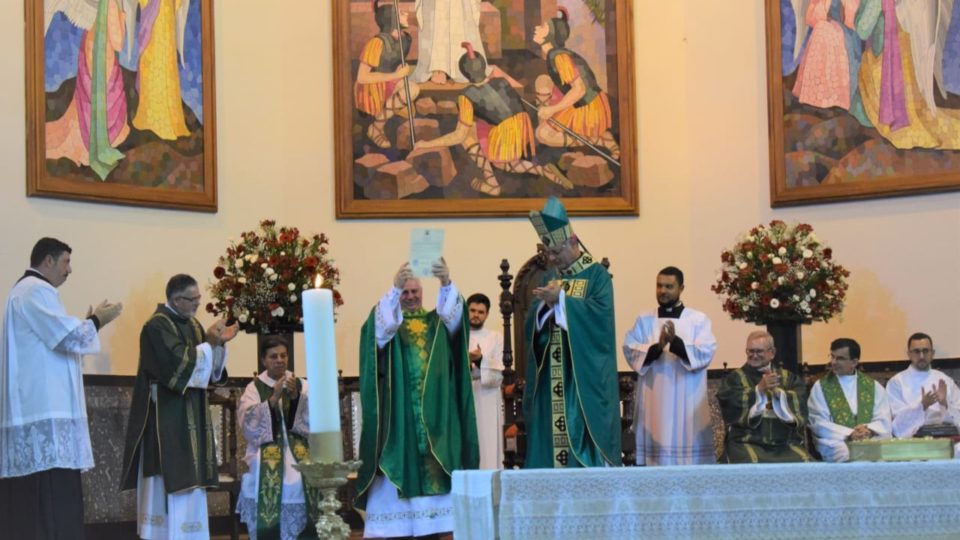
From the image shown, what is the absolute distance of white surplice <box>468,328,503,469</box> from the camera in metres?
11.1

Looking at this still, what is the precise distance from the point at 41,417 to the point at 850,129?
23.5 feet

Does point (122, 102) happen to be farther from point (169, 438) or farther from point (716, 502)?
point (716, 502)

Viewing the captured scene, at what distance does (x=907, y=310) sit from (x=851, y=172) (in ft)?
4.18

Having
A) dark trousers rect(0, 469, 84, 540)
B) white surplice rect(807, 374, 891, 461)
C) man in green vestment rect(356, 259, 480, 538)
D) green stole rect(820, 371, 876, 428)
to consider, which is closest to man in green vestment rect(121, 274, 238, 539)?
dark trousers rect(0, 469, 84, 540)

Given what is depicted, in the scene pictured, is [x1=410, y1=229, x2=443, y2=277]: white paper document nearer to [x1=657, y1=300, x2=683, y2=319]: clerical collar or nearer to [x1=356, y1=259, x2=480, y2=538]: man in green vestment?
[x1=356, y1=259, x2=480, y2=538]: man in green vestment

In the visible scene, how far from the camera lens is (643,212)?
13.0 metres

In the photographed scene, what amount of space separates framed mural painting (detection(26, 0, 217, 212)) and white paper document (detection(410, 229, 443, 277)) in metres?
4.22

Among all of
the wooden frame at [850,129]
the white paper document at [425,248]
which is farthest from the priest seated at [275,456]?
the wooden frame at [850,129]

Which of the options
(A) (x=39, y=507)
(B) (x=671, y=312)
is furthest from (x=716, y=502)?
(B) (x=671, y=312)

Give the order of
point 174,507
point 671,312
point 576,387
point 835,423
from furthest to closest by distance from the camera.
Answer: point 671,312 < point 835,423 < point 174,507 < point 576,387

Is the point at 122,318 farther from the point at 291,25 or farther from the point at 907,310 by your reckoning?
the point at 907,310

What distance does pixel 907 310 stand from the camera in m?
Answer: 11.9

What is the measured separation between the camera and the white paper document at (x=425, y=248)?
779 cm

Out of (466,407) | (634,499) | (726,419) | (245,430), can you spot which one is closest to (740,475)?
(634,499)
